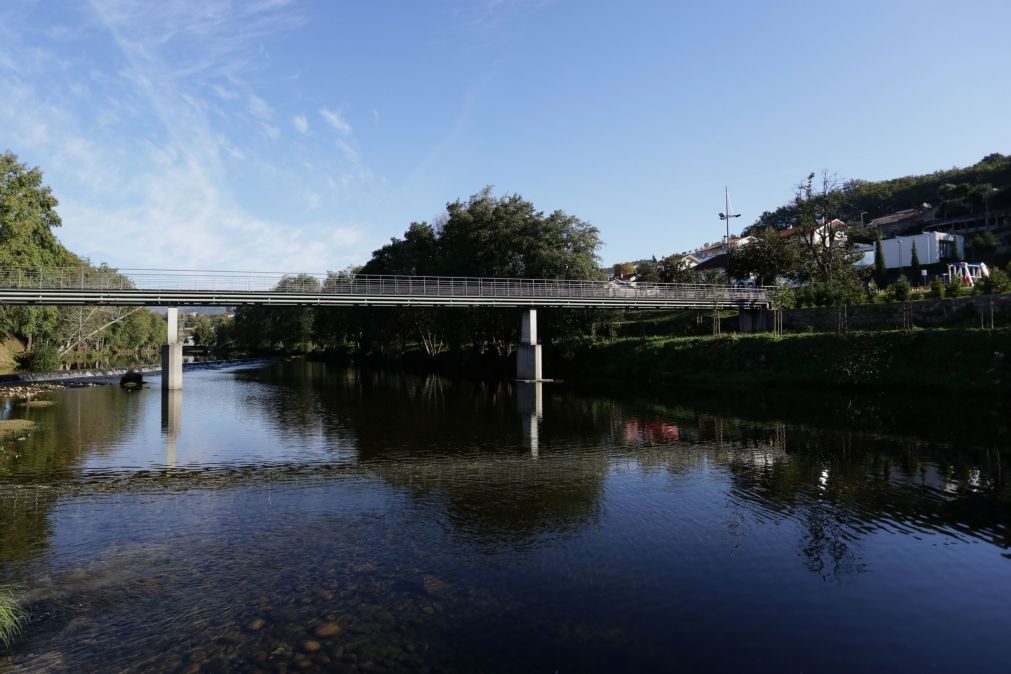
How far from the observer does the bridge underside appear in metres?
51.1

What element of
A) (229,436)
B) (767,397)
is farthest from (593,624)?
(767,397)

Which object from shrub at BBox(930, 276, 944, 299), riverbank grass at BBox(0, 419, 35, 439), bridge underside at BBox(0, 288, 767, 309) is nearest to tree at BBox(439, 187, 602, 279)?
bridge underside at BBox(0, 288, 767, 309)

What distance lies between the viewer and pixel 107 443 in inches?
1064

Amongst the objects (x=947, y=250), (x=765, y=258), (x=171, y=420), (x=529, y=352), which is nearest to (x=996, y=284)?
(x=765, y=258)

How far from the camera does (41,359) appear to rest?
85375mm

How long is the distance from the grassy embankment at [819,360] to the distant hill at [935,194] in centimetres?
5542

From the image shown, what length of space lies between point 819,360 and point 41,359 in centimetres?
9664

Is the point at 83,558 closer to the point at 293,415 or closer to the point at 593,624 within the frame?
the point at 593,624

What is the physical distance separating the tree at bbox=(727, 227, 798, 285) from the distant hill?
3163 centimetres

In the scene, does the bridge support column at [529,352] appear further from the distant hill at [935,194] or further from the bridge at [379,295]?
the distant hill at [935,194]

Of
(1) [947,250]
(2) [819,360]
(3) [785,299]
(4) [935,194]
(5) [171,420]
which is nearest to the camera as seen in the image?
(5) [171,420]

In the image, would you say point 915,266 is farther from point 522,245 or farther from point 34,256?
point 34,256

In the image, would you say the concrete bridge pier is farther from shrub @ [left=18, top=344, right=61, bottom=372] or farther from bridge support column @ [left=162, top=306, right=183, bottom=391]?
shrub @ [left=18, top=344, right=61, bottom=372]

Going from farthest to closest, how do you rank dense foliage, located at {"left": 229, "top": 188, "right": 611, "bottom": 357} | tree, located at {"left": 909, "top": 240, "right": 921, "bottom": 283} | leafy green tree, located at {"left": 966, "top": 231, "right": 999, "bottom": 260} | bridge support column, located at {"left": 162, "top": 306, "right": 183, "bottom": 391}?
leafy green tree, located at {"left": 966, "top": 231, "right": 999, "bottom": 260}
tree, located at {"left": 909, "top": 240, "right": 921, "bottom": 283}
dense foliage, located at {"left": 229, "top": 188, "right": 611, "bottom": 357}
bridge support column, located at {"left": 162, "top": 306, "right": 183, "bottom": 391}
